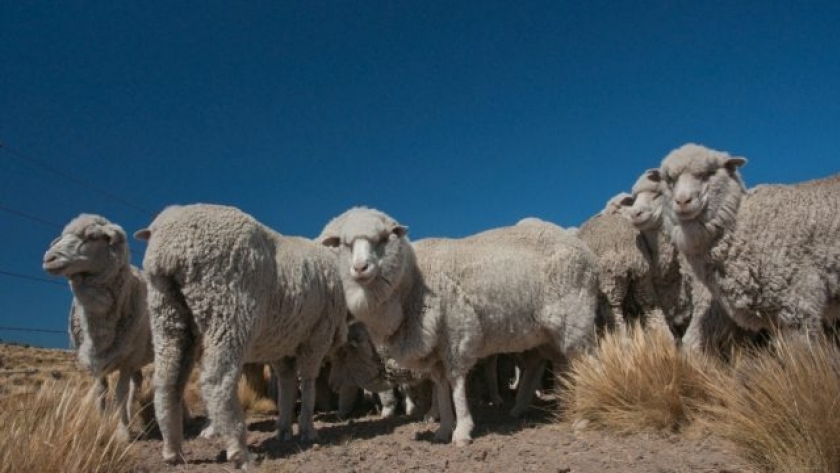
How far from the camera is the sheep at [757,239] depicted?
5.55m

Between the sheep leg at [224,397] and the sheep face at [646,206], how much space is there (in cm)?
526

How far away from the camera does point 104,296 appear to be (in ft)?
24.4

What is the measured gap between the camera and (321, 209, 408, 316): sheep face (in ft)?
20.9

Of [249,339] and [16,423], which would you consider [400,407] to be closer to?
[249,339]

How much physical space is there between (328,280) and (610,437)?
370 cm

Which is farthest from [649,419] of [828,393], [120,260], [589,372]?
[120,260]

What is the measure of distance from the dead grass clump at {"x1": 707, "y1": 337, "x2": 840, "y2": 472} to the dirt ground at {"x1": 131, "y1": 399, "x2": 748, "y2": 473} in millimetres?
197

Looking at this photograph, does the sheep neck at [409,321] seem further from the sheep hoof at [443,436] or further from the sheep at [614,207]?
the sheep at [614,207]

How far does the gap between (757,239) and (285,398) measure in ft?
18.0

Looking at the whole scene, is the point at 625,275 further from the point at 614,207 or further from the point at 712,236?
the point at 712,236

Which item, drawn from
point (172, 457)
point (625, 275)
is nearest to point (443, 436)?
point (172, 457)

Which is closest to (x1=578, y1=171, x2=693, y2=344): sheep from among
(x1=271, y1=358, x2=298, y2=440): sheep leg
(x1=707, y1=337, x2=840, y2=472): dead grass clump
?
(x1=707, y1=337, x2=840, y2=472): dead grass clump

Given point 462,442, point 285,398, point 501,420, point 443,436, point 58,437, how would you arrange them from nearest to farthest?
point 58,437
point 462,442
point 443,436
point 285,398
point 501,420

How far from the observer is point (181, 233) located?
5.72 meters
